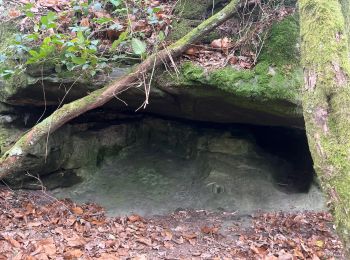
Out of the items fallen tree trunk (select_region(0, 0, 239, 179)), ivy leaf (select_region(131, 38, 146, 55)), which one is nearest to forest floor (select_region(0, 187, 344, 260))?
fallen tree trunk (select_region(0, 0, 239, 179))

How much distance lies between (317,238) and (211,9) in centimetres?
306

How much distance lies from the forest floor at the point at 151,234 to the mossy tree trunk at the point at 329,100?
188 centimetres

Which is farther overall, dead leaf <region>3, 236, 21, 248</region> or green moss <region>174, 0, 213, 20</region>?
green moss <region>174, 0, 213, 20</region>

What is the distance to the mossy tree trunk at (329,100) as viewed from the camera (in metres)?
2.28

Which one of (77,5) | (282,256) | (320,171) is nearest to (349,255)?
(320,171)

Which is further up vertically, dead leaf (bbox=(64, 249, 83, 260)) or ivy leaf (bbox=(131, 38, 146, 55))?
ivy leaf (bbox=(131, 38, 146, 55))

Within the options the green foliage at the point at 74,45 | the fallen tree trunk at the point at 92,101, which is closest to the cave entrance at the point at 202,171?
the fallen tree trunk at the point at 92,101

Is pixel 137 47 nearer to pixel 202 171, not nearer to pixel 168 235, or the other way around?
pixel 168 235

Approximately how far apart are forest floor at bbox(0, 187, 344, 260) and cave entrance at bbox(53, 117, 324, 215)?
277 mm

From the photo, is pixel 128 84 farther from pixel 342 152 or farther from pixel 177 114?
pixel 342 152

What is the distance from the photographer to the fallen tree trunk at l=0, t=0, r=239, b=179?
143 inches

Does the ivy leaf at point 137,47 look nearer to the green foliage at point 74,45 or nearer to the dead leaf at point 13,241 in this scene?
the green foliage at point 74,45

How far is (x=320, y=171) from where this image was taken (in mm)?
2387

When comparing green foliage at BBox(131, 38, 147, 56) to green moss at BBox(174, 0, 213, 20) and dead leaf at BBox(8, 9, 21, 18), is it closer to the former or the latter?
green moss at BBox(174, 0, 213, 20)
